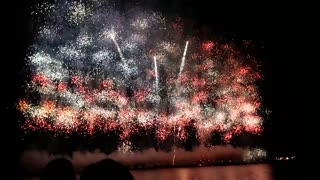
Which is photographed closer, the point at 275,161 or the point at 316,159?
the point at 316,159

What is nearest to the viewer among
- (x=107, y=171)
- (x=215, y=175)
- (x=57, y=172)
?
(x=107, y=171)

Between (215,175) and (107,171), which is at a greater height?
(107,171)

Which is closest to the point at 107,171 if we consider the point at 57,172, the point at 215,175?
the point at 57,172

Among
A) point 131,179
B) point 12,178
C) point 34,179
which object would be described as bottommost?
point 34,179

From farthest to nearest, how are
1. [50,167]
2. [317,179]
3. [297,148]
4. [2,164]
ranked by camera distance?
1. [297,148]
2. [2,164]
3. [317,179]
4. [50,167]

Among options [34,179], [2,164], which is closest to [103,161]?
[2,164]

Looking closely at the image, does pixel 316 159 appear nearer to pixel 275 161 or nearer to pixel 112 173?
pixel 112 173

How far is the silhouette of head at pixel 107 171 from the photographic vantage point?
8.92 feet

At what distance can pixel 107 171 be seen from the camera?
2.72 m

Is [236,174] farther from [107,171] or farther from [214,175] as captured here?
[107,171]

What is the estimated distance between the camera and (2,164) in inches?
1725

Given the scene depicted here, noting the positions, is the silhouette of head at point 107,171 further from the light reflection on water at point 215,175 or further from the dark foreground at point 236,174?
the light reflection on water at point 215,175

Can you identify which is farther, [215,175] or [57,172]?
[215,175]

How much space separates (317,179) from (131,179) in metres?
34.1
